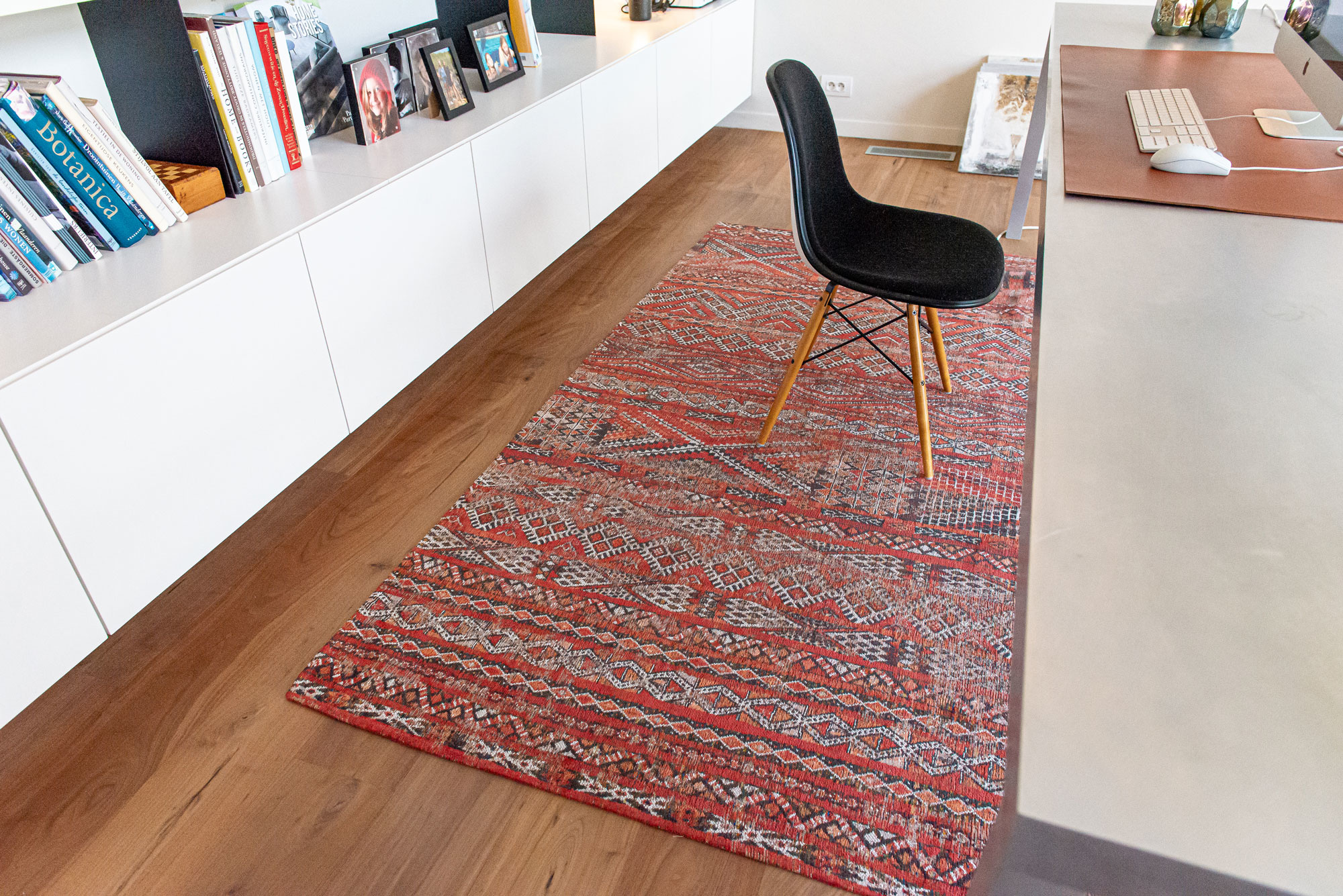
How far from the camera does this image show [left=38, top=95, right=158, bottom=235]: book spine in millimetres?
1424

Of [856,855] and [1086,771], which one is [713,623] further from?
[1086,771]

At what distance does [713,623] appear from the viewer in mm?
1701

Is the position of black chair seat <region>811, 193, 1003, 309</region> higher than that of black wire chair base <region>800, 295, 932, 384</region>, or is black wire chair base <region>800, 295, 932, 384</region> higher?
black chair seat <region>811, 193, 1003, 309</region>

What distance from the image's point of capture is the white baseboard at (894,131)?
164 inches

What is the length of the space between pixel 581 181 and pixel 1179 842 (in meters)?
2.60

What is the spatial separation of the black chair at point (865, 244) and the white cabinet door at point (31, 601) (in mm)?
1448

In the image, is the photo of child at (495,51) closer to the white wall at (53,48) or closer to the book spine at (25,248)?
the white wall at (53,48)

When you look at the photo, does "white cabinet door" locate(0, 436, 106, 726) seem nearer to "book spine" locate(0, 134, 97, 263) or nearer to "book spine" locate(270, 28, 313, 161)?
"book spine" locate(0, 134, 97, 263)

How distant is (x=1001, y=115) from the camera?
3.77 metres

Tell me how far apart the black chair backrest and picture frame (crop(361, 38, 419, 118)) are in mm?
937

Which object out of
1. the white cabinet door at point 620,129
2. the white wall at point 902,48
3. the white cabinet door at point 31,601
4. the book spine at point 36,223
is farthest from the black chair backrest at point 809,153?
the white wall at point 902,48

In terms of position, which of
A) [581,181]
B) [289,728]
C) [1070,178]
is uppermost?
[1070,178]

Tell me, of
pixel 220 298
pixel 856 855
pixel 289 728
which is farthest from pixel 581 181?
pixel 856 855

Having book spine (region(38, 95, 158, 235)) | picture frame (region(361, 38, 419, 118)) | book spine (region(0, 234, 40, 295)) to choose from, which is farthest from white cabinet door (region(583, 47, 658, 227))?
book spine (region(0, 234, 40, 295))
